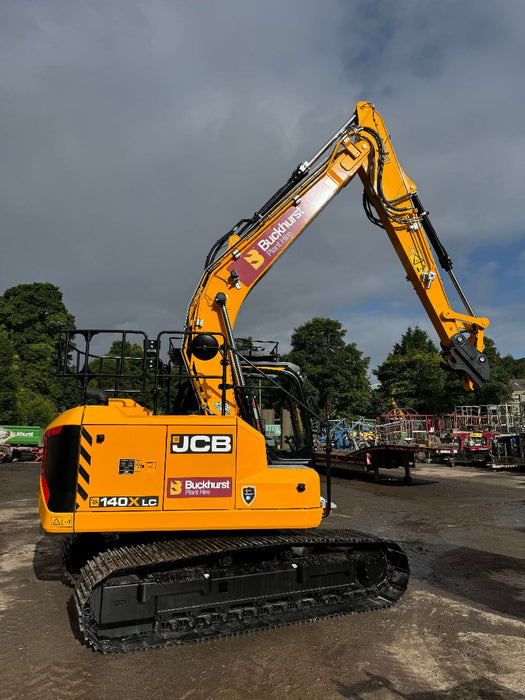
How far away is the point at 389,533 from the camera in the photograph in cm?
926

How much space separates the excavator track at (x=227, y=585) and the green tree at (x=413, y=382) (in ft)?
148

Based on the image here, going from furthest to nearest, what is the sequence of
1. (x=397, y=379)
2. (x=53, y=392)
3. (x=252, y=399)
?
(x=397, y=379), (x=53, y=392), (x=252, y=399)

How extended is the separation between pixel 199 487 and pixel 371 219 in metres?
7.75

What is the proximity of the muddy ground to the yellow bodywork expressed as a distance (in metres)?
1.06

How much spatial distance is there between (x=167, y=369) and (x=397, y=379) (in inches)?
1910

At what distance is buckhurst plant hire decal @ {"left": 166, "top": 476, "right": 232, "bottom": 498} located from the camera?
4.76 metres

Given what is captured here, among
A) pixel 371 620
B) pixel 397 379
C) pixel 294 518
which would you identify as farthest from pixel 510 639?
pixel 397 379

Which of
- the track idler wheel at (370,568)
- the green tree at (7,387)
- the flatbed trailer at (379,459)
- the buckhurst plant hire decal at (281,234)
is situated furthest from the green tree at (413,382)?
the track idler wheel at (370,568)

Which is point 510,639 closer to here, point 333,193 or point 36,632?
point 36,632

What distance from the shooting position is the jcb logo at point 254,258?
27.4ft

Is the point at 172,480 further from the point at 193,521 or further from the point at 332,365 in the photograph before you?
the point at 332,365

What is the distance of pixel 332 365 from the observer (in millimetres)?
46250

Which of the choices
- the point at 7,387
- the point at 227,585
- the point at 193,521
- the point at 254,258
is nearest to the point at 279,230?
the point at 254,258

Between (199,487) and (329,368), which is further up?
(329,368)
